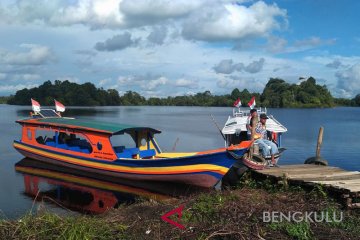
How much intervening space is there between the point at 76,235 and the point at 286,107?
409 ft

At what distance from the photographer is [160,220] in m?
7.55

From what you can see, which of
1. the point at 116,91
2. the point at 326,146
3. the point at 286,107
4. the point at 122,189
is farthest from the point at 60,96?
the point at 122,189

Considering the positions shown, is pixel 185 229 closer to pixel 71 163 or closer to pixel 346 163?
pixel 71 163

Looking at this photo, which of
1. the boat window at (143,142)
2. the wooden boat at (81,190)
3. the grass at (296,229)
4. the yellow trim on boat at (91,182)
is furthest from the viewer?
the boat window at (143,142)

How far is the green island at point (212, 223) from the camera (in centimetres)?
668

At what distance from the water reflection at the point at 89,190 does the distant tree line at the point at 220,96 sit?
3956 inches

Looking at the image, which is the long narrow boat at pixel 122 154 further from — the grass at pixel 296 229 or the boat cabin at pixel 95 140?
the grass at pixel 296 229

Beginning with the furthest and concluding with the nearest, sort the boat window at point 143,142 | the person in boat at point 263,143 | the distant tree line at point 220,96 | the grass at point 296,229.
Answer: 1. the distant tree line at point 220,96
2. the boat window at point 143,142
3. the person in boat at point 263,143
4. the grass at point 296,229

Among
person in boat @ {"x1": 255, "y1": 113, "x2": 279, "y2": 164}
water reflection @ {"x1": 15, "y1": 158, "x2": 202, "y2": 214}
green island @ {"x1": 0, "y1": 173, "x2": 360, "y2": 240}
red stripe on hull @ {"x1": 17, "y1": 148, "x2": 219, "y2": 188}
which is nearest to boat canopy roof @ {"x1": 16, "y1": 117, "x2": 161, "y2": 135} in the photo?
red stripe on hull @ {"x1": 17, "y1": 148, "x2": 219, "y2": 188}

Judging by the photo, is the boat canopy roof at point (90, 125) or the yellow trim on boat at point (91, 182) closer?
the yellow trim on boat at point (91, 182)

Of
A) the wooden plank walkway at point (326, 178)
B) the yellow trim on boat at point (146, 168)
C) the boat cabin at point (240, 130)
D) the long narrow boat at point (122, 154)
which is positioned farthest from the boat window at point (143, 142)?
the wooden plank walkway at point (326, 178)

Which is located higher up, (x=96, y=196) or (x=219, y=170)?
(x=219, y=170)

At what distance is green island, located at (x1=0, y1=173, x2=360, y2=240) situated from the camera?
6.68 metres

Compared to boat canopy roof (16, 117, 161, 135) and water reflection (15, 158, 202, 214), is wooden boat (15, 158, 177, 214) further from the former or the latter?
boat canopy roof (16, 117, 161, 135)
